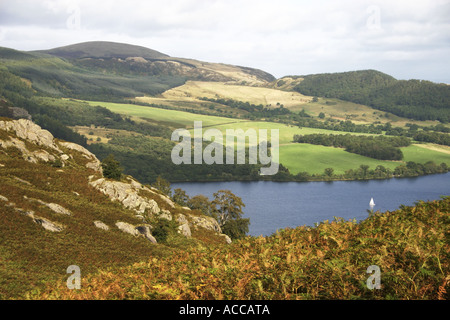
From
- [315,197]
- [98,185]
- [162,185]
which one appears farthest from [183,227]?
[315,197]

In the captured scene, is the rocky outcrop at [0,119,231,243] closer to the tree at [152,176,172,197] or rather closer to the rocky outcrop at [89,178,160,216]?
the rocky outcrop at [89,178,160,216]

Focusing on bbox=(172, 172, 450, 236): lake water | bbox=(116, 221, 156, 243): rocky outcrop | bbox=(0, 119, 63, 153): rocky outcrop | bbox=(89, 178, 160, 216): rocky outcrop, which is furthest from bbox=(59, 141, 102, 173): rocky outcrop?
bbox=(172, 172, 450, 236): lake water

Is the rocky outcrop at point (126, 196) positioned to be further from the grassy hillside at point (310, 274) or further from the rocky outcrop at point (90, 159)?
the grassy hillside at point (310, 274)

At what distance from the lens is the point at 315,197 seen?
568ft

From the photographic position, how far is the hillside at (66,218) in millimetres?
25188

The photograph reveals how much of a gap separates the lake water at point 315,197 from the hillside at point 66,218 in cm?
7856

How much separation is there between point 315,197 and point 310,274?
537 ft

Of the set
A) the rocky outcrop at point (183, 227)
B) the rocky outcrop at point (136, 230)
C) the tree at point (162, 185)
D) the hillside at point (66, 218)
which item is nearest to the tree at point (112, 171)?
the hillside at point (66, 218)

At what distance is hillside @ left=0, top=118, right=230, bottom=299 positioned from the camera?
82.6ft

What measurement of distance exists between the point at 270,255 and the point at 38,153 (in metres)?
39.7

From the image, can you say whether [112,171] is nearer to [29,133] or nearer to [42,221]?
[29,133]

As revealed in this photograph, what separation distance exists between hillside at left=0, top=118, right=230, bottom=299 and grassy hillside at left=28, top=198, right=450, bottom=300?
5.14 m
